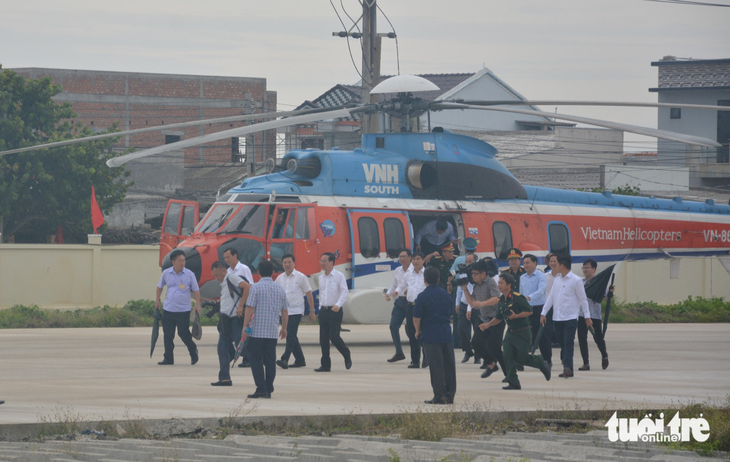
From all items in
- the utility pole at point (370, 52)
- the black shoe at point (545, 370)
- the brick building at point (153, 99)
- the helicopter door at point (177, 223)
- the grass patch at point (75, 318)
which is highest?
the brick building at point (153, 99)

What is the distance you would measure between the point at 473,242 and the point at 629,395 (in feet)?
21.7

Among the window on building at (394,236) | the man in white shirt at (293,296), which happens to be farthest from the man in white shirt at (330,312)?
the window on building at (394,236)

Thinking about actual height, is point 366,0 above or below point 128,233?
above

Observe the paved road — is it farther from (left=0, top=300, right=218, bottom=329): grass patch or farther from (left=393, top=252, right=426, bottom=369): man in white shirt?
(left=0, top=300, right=218, bottom=329): grass patch

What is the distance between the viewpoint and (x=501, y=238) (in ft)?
61.4

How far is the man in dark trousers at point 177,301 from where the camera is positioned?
1407 centimetres

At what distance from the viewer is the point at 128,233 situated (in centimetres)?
3947

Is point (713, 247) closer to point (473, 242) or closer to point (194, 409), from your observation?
point (473, 242)

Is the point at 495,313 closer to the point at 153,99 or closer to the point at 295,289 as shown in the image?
the point at 295,289

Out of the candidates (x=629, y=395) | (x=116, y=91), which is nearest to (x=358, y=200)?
(x=629, y=395)

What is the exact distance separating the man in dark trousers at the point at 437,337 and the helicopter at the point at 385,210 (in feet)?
17.4

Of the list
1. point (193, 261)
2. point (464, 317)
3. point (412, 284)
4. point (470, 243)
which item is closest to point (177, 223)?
point (193, 261)

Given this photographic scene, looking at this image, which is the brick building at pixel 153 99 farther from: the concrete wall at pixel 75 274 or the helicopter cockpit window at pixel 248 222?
the helicopter cockpit window at pixel 248 222

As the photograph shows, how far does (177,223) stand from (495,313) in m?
7.04
